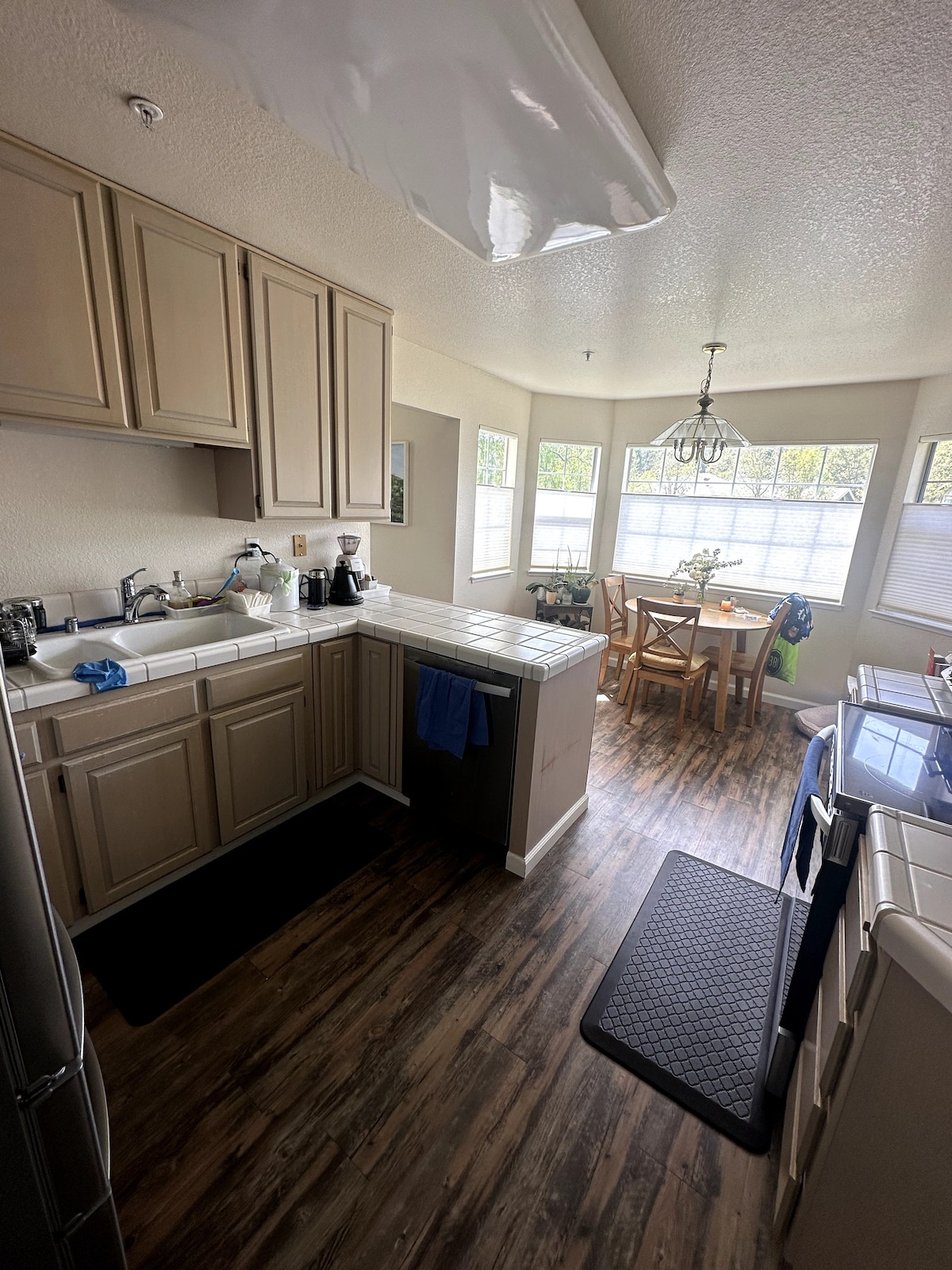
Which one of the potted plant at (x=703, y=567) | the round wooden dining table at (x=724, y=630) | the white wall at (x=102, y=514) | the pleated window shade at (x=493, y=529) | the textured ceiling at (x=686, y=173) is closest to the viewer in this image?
the textured ceiling at (x=686, y=173)

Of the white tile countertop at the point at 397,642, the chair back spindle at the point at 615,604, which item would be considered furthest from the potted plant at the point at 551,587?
the white tile countertop at the point at 397,642

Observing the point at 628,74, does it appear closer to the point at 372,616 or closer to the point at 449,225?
the point at 449,225

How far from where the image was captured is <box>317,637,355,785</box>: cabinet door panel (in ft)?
7.63

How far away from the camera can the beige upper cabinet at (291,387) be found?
212 centimetres

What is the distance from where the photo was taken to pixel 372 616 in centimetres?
246

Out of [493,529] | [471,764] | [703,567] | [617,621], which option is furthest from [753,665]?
[471,764]

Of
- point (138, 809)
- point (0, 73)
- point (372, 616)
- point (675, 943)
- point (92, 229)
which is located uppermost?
point (0, 73)

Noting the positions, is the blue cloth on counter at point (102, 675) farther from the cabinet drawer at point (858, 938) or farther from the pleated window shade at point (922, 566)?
the pleated window shade at point (922, 566)

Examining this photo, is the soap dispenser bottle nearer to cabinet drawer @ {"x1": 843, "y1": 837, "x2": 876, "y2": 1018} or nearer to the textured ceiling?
the textured ceiling

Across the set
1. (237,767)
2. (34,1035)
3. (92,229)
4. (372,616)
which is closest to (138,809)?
(237,767)

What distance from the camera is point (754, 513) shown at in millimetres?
4234

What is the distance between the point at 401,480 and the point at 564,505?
5.30 ft

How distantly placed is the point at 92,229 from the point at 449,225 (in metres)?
1.13

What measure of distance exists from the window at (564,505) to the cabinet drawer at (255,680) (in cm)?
327
